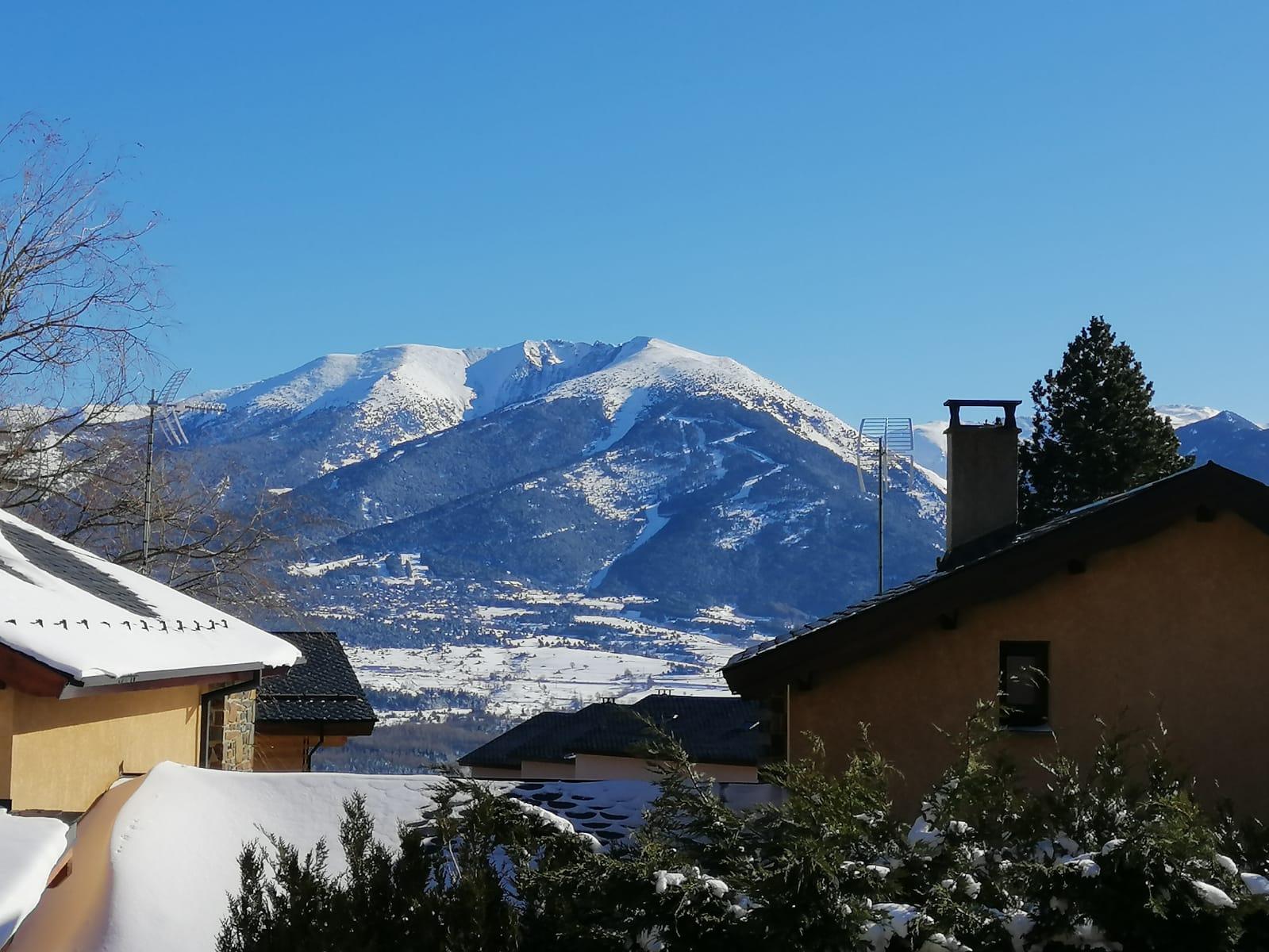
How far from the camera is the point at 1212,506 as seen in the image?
11.6 m

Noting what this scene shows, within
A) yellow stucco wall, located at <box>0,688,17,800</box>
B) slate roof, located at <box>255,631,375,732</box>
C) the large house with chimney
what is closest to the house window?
the large house with chimney

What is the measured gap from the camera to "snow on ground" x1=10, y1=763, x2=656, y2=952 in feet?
27.3

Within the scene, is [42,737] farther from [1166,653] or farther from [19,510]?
[19,510]

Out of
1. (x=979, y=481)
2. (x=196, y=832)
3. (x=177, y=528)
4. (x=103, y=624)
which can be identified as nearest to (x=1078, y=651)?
(x=979, y=481)

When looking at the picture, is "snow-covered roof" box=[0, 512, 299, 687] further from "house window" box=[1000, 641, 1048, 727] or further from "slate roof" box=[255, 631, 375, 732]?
"slate roof" box=[255, 631, 375, 732]

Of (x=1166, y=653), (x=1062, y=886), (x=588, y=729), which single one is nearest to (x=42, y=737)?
(x=1062, y=886)

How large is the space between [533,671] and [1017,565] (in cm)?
14994

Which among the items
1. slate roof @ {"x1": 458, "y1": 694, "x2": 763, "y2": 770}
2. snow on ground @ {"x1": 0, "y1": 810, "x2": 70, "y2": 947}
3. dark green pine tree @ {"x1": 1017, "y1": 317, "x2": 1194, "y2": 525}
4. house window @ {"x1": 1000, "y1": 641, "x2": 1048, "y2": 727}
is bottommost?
snow on ground @ {"x1": 0, "y1": 810, "x2": 70, "y2": 947}

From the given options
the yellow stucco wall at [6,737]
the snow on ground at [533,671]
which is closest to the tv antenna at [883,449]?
the yellow stucco wall at [6,737]

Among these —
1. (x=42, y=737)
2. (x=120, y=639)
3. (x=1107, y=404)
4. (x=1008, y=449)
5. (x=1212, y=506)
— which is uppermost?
(x=1107, y=404)

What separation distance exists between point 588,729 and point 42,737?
64.1 ft

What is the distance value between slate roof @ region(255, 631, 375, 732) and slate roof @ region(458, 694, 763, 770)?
3.23 metres

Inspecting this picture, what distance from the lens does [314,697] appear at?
22422 mm

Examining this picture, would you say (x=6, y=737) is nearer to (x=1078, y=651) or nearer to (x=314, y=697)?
(x=1078, y=651)
